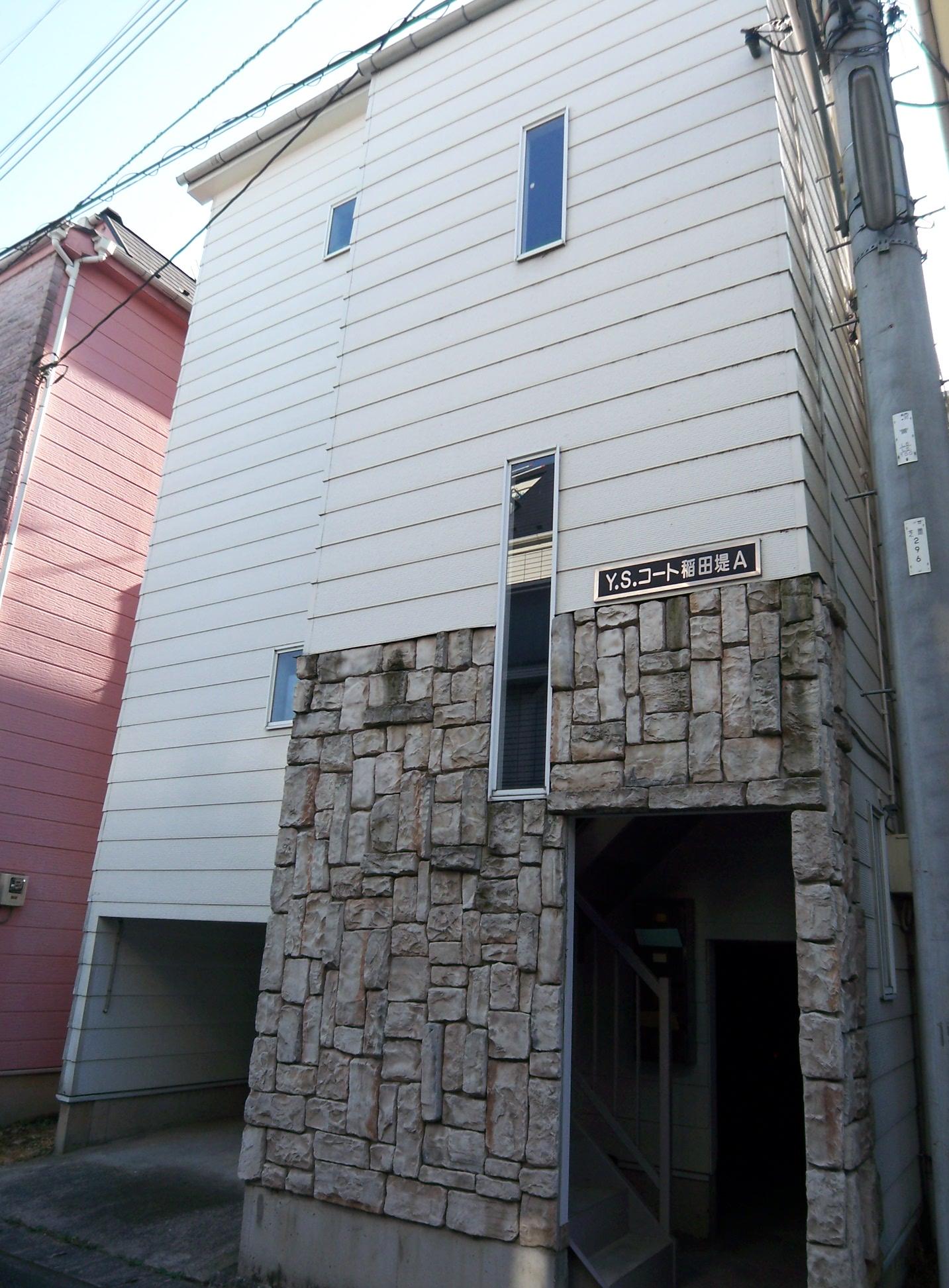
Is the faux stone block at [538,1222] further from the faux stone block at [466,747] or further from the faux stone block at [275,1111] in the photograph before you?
the faux stone block at [466,747]

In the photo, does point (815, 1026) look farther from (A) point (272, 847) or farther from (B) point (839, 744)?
(A) point (272, 847)

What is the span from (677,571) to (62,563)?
755 cm

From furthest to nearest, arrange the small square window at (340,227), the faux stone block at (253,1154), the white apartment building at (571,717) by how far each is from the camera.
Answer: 1. the small square window at (340,227)
2. the faux stone block at (253,1154)
3. the white apartment building at (571,717)

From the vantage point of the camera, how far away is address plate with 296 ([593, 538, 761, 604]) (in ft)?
15.8

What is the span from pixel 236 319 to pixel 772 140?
6165 mm

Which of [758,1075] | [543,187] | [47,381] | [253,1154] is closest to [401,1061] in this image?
[253,1154]

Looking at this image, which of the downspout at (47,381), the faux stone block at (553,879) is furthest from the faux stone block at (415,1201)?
the downspout at (47,381)

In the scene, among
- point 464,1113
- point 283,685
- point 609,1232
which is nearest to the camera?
point 464,1113

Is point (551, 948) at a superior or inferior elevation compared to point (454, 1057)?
superior

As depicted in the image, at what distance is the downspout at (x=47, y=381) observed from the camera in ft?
31.7

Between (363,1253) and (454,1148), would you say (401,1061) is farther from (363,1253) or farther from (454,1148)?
(363,1253)

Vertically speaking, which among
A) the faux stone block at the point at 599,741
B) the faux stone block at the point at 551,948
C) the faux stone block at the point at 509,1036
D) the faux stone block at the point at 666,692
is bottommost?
the faux stone block at the point at 509,1036

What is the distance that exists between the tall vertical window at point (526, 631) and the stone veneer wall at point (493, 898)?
11 centimetres

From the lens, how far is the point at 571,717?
5133mm
